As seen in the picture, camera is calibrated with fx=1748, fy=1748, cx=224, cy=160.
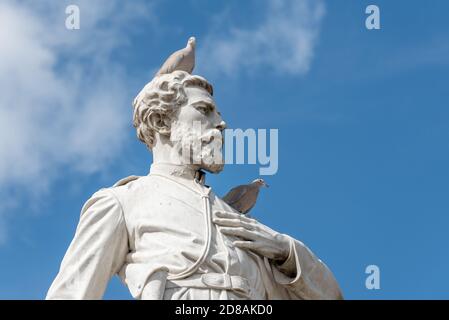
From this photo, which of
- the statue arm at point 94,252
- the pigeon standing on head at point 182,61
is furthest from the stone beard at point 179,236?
the pigeon standing on head at point 182,61

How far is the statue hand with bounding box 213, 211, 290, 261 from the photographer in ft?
55.4

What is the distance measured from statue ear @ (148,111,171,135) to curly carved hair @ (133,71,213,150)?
18 millimetres

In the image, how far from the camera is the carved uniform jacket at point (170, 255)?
53.6 ft

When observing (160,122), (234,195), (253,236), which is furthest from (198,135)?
(253,236)

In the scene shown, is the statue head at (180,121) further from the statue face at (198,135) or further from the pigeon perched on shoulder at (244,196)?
the pigeon perched on shoulder at (244,196)

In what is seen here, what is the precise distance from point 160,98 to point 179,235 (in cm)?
175

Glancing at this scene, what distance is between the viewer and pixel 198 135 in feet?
57.7

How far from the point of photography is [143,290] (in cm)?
1622

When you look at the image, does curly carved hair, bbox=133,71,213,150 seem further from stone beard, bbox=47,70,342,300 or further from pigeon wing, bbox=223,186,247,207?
pigeon wing, bbox=223,186,247,207

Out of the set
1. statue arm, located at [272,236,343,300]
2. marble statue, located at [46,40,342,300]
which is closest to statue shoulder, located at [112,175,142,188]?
marble statue, located at [46,40,342,300]
